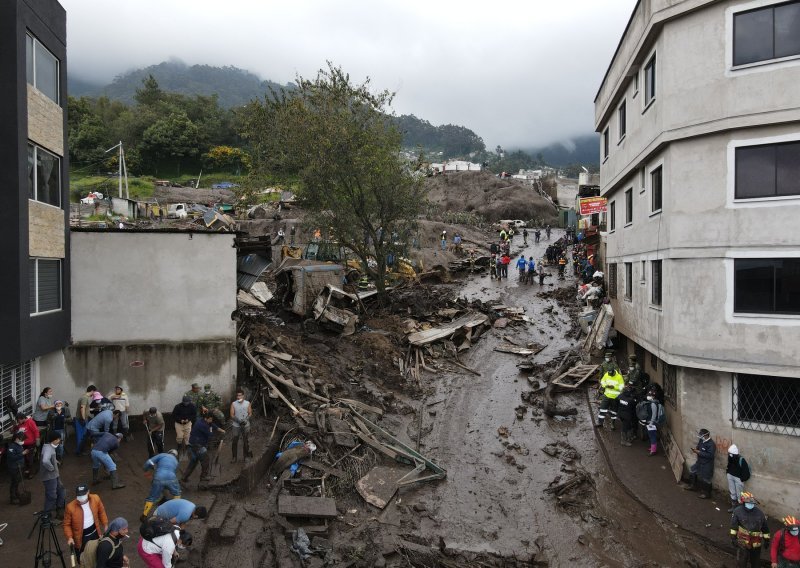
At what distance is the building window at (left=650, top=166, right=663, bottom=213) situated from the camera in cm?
1373

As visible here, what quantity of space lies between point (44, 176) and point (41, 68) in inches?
101

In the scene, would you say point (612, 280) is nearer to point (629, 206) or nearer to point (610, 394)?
point (629, 206)

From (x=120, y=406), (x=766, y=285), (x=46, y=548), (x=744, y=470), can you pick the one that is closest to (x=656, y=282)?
(x=766, y=285)

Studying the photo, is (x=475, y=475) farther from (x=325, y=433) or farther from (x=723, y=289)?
(x=723, y=289)

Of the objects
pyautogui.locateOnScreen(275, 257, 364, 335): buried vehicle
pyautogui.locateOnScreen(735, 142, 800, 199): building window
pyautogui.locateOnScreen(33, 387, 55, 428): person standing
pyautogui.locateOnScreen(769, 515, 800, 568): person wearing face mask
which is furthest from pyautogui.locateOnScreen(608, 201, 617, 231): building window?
pyautogui.locateOnScreen(33, 387, 55, 428): person standing

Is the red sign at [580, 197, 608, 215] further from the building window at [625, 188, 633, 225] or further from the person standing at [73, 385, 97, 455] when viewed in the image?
the person standing at [73, 385, 97, 455]

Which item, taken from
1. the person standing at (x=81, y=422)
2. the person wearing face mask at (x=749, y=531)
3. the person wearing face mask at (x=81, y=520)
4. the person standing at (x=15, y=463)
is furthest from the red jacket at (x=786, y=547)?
the person standing at (x=81, y=422)

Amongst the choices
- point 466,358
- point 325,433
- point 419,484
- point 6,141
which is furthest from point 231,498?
point 466,358

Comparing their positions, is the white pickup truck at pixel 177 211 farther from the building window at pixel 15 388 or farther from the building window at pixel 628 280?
the building window at pixel 628 280

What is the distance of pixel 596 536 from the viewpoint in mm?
10703

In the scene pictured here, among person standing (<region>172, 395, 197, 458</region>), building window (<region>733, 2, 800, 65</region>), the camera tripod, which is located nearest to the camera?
the camera tripod

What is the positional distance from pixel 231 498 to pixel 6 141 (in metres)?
9.03

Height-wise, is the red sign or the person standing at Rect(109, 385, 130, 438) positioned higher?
the red sign

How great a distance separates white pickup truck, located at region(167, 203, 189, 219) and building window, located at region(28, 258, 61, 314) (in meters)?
31.6
